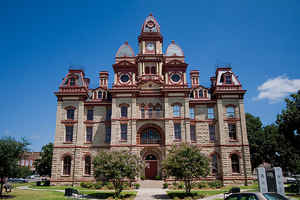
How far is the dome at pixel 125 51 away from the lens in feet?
152

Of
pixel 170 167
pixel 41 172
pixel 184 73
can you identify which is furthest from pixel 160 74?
pixel 41 172

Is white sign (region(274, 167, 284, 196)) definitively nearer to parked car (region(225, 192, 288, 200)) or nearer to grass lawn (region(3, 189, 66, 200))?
parked car (region(225, 192, 288, 200))

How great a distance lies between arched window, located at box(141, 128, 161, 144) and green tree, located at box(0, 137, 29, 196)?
17.2m

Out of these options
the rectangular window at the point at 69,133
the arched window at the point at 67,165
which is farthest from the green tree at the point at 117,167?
the rectangular window at the point at 69,133

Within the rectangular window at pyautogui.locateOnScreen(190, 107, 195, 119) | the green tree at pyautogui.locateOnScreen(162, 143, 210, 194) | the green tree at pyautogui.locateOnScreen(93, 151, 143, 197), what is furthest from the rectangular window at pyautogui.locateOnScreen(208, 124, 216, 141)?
the green tree at pyautogui.locateOnScreen(93, 151, 143, 197)

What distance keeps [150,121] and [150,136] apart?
2469 mm

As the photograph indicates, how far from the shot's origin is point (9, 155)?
24625 mm

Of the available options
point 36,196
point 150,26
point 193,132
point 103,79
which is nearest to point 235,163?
point 193,132

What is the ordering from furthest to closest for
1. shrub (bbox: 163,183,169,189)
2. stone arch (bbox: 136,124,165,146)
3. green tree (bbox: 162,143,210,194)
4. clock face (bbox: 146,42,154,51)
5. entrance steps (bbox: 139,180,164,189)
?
clock face (bbox: 146,42,154,51), stone arch (bbox: 136,124,165,146), entrance steps (bbox: 139,180,164,189), shrub (bbox: 163,183,169,189), green tree (bbox: 162,143,210,194)

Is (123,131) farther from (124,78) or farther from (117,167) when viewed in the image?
(117,167)

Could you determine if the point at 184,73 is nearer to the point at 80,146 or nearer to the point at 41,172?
the point at 80,146

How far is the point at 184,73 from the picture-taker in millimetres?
41250

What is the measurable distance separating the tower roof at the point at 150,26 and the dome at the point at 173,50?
387 centimetres

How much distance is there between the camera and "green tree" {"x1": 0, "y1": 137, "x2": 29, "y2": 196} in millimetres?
24359
